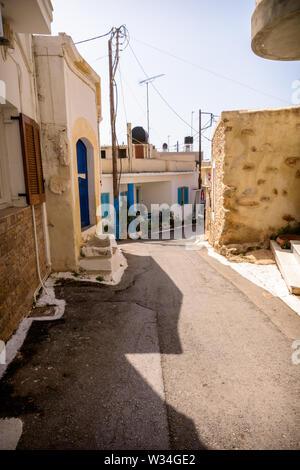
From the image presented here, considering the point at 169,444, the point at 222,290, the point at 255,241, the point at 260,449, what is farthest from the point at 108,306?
the point at 255,241

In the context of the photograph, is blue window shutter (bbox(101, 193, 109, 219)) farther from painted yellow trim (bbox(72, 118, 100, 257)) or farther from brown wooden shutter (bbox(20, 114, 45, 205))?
brown wooden shutter (bbox(20, 114, 45, 205))

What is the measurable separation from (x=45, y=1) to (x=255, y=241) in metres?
6.38

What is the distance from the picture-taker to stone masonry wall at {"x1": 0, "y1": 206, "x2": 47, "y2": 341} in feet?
10.5

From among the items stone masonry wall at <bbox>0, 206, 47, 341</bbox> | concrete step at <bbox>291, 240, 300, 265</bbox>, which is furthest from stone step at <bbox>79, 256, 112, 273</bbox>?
concrete step at <bbox>291, 240, 300, 265</bbox>

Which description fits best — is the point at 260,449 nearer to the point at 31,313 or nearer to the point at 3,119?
the point at 31,313

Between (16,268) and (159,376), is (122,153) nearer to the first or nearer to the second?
(16,268)

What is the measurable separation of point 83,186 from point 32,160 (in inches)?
107

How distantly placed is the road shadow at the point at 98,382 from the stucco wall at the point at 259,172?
377cm

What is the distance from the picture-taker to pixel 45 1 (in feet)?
10.9

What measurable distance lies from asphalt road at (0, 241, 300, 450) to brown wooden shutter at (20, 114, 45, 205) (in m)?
1.72

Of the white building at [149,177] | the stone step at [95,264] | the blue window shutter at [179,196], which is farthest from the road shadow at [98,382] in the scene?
the blue window shutter at [179,196]

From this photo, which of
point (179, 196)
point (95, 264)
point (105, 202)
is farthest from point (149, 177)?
point (95, 264)

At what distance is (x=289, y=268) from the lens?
5.36 m
